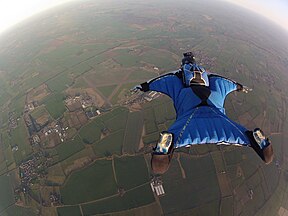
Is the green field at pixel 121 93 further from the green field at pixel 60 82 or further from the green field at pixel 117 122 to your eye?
the green field at pixel 60 82

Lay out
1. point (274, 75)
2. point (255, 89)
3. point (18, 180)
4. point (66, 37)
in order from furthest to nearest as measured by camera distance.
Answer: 1. point (66, 37)
2. point (274, 75)
3. point (255, 89)
4. point (18, 180)

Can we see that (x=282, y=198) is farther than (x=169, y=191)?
Yes

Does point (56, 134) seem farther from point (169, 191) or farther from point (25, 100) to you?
point (169, 191)

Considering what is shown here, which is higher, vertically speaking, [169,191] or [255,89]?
[255,89]

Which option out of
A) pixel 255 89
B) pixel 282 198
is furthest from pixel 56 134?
pixel 255 89

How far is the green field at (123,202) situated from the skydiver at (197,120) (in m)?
12.9

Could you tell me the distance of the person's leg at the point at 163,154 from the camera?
194 inches

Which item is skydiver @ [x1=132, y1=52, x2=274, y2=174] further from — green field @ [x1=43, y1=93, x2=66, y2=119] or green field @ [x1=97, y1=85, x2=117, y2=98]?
green field @ [x1=97, y1=85, x2=117, y2=98]

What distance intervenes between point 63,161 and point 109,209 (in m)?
6.98

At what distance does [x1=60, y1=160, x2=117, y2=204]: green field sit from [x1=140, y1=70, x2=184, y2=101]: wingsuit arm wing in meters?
13.4

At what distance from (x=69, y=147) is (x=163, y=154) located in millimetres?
20274

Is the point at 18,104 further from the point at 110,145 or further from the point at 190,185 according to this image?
the point at 190,185

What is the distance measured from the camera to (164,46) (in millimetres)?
45281

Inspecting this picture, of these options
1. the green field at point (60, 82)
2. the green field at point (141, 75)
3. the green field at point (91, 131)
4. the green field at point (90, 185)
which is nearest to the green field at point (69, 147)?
the green field at point (91, 131)
